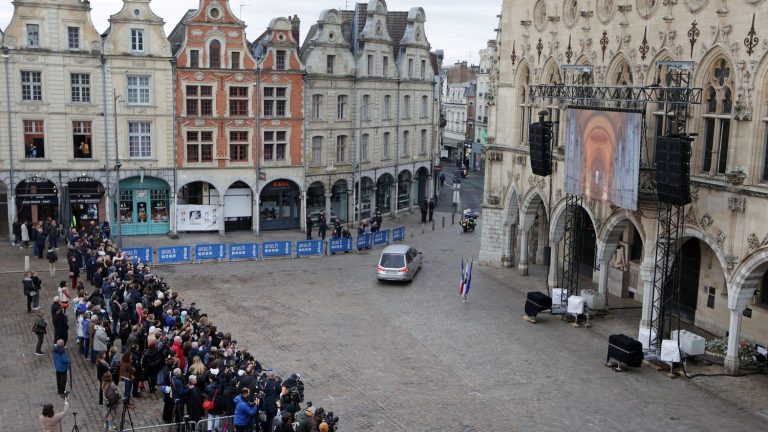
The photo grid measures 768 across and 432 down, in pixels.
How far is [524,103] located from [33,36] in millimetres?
23929

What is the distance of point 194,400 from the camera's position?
62.8 ft

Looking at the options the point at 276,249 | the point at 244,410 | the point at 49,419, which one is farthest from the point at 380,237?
the point at 49,419

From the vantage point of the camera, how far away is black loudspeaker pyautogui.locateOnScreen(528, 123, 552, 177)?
107ft

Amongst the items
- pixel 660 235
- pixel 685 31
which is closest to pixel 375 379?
pixel 660 235

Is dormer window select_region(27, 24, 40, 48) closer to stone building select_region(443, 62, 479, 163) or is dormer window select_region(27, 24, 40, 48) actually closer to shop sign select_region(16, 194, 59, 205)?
shop sign select_region(16, 194, 59, 205)

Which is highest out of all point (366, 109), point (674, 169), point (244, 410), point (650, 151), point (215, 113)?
point (366, 109)

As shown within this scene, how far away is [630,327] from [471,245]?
17351mm

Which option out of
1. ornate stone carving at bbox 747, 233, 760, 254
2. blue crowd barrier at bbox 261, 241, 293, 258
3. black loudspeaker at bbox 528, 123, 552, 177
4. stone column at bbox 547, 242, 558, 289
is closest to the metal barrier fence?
ornate stone carving at bbox 747, 233, 760, 254

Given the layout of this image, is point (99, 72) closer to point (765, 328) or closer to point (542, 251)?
point (542, 251)

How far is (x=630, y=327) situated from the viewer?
30.6m

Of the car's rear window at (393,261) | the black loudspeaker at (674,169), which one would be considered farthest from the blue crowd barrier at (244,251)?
the black loudspeaker at (674,169)

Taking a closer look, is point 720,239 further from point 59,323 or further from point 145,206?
point 145,206

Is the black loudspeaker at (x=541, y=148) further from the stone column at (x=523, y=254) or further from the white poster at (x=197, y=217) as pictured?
the white poster at (x=197, y=217)

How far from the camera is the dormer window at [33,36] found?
41.9 metres
